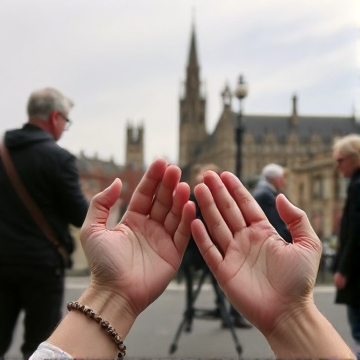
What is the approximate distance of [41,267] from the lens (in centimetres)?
279

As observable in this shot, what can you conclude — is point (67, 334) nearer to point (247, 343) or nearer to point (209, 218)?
point (209, 218)

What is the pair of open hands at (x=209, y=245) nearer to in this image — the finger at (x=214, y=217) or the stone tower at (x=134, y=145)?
the finger at (x=214, y=217)

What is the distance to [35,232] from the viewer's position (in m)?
2.82

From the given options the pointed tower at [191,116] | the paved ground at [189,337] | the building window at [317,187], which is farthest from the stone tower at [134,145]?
the paved ground at [189,337]

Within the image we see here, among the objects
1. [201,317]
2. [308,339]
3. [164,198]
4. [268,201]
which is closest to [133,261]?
[164,198]

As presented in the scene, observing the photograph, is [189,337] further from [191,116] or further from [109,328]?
[191,116]

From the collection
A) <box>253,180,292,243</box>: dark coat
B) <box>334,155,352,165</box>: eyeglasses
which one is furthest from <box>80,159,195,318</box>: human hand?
<box>253,180,292,243</box>: dark coat

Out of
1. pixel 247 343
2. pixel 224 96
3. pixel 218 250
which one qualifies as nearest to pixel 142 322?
pixel 247 343

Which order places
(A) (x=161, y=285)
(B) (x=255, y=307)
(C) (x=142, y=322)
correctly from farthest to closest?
(C) (x=142, y=322), (A) (x=161, y=285), (B) (x=255, y=307)

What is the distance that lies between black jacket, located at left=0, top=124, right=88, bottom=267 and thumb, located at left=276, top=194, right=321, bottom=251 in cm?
168

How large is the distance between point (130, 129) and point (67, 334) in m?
118

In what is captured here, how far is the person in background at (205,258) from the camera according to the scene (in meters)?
1.16

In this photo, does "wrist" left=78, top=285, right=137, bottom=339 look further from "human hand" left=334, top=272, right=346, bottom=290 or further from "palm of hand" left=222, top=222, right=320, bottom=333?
"human hand" left=334, top=272, right=346, bottom=290

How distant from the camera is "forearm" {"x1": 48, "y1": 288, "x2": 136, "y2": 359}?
1.17 m
